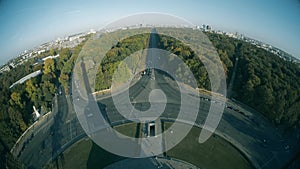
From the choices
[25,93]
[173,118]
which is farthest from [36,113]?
[173,118]

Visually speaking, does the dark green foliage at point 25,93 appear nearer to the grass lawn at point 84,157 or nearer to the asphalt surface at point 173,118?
the asphalt surface at point 173,118

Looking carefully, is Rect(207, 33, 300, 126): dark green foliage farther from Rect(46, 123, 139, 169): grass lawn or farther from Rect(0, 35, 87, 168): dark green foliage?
Rect(0, 35, 87, 168): dark green foliage

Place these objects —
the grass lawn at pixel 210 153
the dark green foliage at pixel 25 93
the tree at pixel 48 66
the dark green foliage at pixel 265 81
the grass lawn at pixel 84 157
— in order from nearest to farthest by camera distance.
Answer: the dark green foliage at pixel 25 93 < the grass lawn at pixel 84 157 < the grass lawn at pixel 210 153 < the dark green foliage at pixel 265 81 < the tree at pixel 48 66

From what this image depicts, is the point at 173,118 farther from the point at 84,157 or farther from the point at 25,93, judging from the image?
the point at 25,93

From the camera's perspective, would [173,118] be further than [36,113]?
Yes

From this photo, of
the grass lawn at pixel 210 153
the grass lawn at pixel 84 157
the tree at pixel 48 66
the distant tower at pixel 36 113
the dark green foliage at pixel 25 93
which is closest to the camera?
the dark green foliage at pixel 25 93

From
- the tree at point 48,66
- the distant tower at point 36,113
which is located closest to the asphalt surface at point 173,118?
the distant tower at point 36,113

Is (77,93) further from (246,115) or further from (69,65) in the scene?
(246,115)

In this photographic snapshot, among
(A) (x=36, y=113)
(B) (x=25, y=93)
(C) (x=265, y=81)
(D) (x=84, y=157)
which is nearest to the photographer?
(D) (x=84, y=157)
